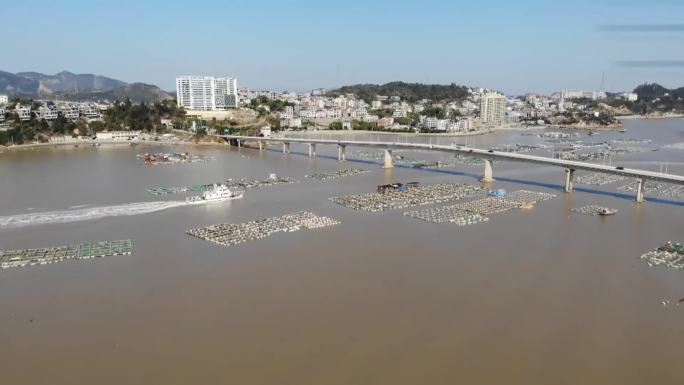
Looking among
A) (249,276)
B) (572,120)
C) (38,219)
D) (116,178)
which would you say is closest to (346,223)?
(249,276)

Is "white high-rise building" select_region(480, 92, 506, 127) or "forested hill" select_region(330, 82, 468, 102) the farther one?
"forested hill" select_region(330, 82, 468, 102)

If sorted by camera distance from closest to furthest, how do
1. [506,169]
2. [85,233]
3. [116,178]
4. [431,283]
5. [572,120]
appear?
[431,283], [85,233], [116,178], [506,169], [572,120]

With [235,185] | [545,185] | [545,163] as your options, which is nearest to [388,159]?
[545,185]

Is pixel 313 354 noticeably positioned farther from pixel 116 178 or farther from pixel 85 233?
pixel 116 178

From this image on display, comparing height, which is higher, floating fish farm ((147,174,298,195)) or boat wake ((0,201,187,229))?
floating fish farm ((147,174,298,195))

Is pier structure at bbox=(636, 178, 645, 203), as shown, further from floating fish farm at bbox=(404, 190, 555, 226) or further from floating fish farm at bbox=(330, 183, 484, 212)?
floating fish farm at bbox=(330, 183, 484, 212)

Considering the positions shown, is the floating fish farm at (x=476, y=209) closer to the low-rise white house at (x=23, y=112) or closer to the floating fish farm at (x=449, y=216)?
the floating fish farm at (x=449, y=216)

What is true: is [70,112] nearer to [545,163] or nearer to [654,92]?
[545,163]

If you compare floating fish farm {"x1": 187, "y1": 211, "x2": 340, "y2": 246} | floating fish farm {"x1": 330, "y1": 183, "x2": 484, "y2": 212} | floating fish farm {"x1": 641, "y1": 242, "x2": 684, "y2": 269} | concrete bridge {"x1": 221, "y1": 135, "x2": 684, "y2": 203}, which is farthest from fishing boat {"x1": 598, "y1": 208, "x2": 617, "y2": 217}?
floating fish farm {"x1": 187, "y1": 211, "x2": 340, "y2": 246}

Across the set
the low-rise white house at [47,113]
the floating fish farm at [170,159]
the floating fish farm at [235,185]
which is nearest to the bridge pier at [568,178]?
the floating fish farm at [235,185]
